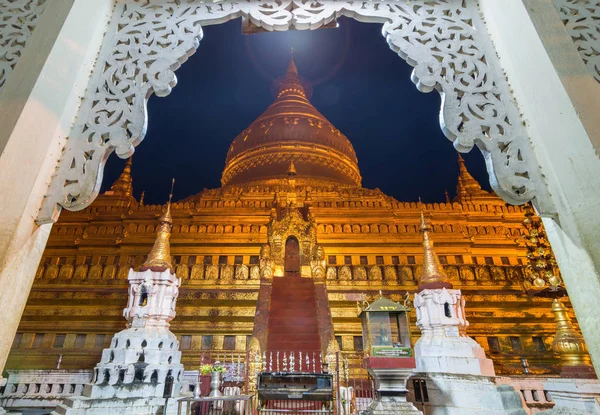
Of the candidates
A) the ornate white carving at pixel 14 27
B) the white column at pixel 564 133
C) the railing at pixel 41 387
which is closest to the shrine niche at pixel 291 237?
the railing at pixel 41 387

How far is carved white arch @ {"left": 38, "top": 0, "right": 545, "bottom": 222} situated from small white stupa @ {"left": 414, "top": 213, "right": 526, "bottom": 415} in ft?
16.5

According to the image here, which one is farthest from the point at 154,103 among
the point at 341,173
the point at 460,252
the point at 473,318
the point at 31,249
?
the point at 31,249

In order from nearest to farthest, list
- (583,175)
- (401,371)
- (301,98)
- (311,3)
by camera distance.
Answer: (583,175) < (311,3) < (401,371) < (301,98)

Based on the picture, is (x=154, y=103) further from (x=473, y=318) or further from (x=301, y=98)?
(x=473, y=318)

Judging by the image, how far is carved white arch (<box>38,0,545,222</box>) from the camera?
7.92 ft

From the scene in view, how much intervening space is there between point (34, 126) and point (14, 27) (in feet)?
3.30

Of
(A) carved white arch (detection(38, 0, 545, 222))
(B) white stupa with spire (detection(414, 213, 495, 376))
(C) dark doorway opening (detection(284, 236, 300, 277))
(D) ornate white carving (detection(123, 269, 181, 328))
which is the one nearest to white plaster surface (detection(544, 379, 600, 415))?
(A) carved white arch (detection(38, 0, 545, 222))

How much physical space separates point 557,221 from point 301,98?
93.7 ft

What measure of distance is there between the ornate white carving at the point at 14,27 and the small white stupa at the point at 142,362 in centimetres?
534

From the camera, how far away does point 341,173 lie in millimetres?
24125

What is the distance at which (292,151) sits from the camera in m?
23.8

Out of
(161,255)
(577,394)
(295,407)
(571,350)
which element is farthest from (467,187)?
(577,394)

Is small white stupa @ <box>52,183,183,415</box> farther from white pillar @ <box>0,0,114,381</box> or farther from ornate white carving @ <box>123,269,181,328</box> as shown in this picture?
white pillar @ <box>0,0,114,381</box>

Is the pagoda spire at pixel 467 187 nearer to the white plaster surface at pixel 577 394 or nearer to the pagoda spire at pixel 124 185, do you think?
the white plaster surface at pixel 577 394
